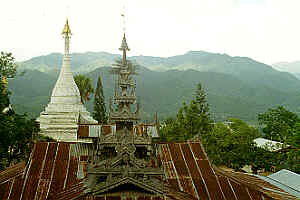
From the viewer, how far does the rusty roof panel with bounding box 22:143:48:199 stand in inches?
590

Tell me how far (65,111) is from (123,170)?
27.9 m

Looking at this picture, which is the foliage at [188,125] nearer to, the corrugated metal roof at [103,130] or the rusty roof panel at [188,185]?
the corrugated metal roof at [103,130]

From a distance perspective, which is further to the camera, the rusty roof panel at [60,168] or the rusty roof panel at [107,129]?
the rusty roof panel at [107,129]

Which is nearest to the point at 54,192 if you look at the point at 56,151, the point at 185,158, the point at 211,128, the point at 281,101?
the point at 56,151

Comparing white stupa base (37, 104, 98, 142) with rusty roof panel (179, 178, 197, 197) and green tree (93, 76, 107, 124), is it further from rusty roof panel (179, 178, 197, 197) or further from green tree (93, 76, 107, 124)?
rusty roof panel (179, 178, 197, 197)

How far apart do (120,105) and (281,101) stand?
149909 mm

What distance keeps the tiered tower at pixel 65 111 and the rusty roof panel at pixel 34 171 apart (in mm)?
16221

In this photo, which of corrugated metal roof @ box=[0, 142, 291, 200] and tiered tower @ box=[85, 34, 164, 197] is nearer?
tiered tower @ box=[85, 34, 164, 197]

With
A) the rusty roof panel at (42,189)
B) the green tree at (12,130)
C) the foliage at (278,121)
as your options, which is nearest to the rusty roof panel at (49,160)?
the rusty roof panel at (42,189)

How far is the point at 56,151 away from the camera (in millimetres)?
17672

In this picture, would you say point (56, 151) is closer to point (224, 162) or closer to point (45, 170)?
point (45, 170)

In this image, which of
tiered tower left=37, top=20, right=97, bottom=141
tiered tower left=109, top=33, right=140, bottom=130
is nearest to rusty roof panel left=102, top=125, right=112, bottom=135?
tiered tower left=109, top=33, right=140, bottom=130

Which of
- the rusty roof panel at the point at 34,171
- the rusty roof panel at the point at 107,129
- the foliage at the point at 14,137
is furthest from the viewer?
the foliage at the point at 14,137

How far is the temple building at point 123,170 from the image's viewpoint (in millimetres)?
12445
